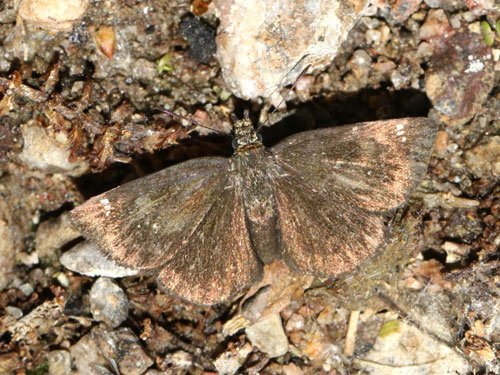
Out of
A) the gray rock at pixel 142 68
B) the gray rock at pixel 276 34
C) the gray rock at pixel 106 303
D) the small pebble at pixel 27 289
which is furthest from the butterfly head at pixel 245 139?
the small pebble at pixel 27 289

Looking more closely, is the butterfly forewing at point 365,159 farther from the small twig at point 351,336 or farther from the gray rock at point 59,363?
the gray rock at point 59,363

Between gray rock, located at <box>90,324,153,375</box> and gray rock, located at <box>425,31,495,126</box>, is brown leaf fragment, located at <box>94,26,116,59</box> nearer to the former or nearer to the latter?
gray rock, located at <box>90,324,153,375</box>

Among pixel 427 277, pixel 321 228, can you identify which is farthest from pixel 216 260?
pixel 427 277

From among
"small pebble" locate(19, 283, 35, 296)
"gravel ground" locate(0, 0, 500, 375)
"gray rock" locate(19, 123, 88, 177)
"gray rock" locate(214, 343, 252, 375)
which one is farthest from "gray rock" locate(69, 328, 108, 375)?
"gray rock" locate(19, 123, 88, 177)

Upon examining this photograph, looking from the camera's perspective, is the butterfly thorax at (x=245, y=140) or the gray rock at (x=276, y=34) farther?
the gray rock at (x=276, y=34)

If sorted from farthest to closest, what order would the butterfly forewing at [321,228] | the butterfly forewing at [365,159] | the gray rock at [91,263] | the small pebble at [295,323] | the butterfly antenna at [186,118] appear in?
the small pebble at [295,323] → the gray rock at [91,263] → the butterfly antenna at [186,118] → the butterfly forewing at [321,228] → the butterfly forewing at [365,159]

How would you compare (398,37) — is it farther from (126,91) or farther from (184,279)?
(184,279)

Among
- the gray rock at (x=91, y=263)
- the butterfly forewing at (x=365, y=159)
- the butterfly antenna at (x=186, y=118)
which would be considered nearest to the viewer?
the butterfly forewing at (x=365, y=159)
